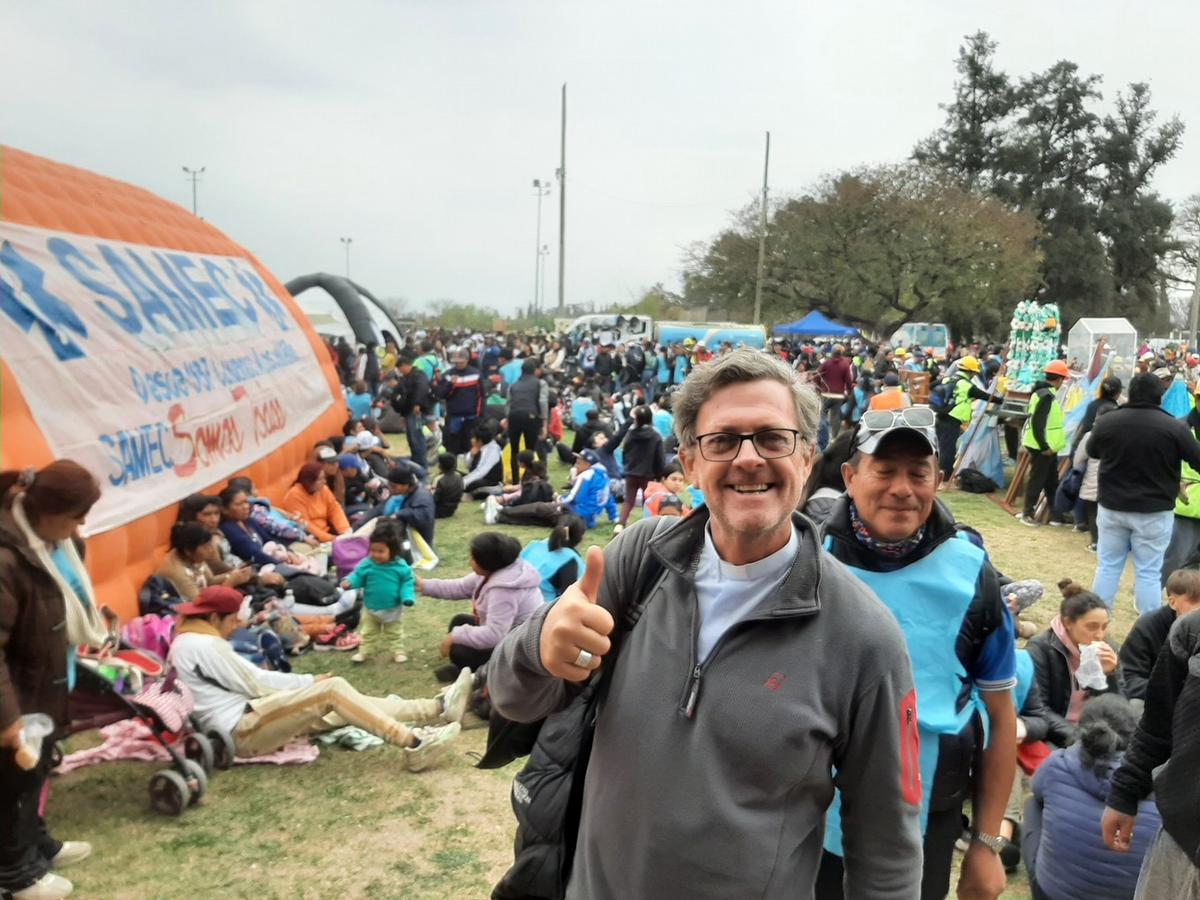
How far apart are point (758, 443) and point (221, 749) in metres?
4.02

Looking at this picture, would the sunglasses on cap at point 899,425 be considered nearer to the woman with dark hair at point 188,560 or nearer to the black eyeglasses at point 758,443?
the black eyeglasses at point 758,443

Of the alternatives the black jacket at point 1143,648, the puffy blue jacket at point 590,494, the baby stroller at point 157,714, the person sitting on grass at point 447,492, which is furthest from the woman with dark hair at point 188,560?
the black jacket at point 1143,648

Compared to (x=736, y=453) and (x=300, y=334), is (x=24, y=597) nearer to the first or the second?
(x=736, y=453)

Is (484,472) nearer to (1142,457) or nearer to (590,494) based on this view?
(590,494)

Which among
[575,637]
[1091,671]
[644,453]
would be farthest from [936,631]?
[644,453]

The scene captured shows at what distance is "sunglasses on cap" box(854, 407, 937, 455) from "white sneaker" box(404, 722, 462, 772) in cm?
316

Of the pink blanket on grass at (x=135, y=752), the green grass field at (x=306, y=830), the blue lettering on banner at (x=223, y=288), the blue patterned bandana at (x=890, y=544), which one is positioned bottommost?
the green grass field at (x=306, y=830)

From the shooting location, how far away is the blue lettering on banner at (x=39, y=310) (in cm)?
614

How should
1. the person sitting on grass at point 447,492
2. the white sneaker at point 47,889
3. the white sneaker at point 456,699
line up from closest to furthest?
the white sneaker at point 47,889
the white sneaker at point 456,699
the person sitting on grass at point 447,492

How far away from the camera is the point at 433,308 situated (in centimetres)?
8438

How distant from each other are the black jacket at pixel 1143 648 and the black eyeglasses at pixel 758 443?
3.32m

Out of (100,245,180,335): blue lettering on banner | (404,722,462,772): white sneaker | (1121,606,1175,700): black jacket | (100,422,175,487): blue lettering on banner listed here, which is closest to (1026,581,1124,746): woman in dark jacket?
(1121,606,1175,700): black jacket

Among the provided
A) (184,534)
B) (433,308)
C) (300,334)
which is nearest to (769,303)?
(300,334)

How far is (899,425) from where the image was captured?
7.54 feet
